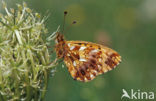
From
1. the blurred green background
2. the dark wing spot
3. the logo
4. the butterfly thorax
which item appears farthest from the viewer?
the blurred green background

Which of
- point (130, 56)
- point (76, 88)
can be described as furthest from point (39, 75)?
point (130, 56)

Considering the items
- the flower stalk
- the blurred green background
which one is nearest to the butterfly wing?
the flower stalk

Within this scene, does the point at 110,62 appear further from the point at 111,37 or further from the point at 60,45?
the point at 111,37

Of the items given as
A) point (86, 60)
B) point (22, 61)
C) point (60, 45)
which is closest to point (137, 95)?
point (86, 60)

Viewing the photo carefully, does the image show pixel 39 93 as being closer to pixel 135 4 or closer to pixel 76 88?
pixel 76 88

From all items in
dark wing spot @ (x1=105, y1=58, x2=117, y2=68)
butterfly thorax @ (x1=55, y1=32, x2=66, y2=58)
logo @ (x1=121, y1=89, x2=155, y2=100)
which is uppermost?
butterfly thorax @ (x1=55, y1=32, x2=66, y2=58)

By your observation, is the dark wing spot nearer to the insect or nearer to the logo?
the insect

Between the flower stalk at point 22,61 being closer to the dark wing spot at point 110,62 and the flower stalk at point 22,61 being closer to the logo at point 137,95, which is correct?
the dark wing spot at point 110,62
